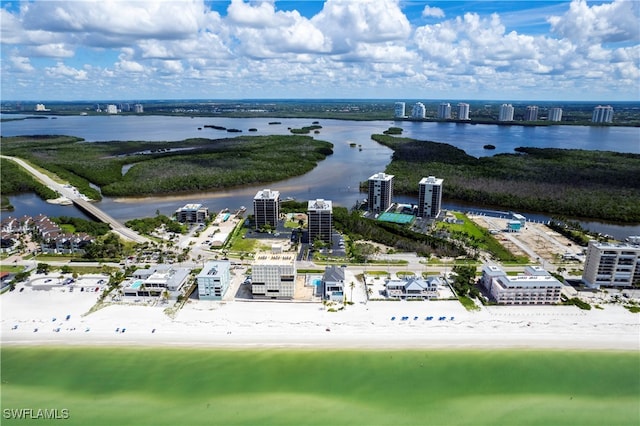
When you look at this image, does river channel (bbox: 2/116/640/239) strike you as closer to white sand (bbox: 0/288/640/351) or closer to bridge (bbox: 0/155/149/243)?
bridge (bbox: 0/155/149/243)

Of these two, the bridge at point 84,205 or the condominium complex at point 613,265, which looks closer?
the condominium complex at point 613,265

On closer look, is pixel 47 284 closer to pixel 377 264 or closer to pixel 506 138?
pixel 377 264

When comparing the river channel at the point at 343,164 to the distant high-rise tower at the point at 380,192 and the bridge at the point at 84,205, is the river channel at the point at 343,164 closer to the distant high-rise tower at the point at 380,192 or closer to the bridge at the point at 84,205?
the bridge at the point at 84,205

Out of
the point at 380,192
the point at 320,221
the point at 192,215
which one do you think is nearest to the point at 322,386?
the point at 320,221

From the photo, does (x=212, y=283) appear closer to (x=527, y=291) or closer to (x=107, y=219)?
(x=527, y=291)

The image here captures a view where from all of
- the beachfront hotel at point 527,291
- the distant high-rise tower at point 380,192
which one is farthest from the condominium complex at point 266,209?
the beachfront hotel at point 527,291
